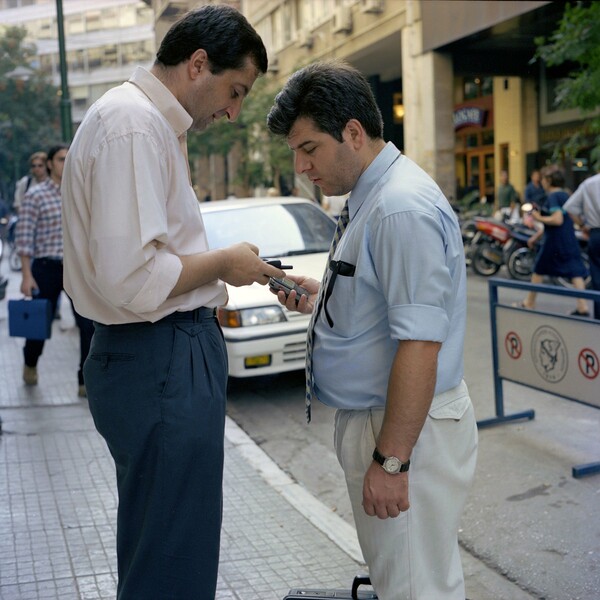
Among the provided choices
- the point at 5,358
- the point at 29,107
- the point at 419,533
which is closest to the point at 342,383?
the point at 419,533

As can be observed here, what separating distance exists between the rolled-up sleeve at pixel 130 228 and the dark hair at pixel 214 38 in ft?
1.03

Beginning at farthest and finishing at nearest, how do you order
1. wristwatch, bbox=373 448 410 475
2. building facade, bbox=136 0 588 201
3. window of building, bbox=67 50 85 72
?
window of building, bbox=67 50 85 72 < building facade, bbox=136 0 588 201 < wristwatch, bbox=373 448 410 475

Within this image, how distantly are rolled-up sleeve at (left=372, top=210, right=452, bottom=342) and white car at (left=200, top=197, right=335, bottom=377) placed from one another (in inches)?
168

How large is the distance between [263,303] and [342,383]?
4.98 metres

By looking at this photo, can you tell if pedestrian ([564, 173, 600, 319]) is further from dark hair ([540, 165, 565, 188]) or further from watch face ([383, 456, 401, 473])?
watch face ([383, 456, 401, 473])

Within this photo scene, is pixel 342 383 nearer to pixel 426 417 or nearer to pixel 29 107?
pixel 426 417

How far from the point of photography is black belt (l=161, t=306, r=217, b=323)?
2442 millimetres

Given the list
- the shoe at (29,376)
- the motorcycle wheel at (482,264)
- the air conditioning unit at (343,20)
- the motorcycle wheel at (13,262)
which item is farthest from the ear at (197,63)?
the air conditioning unit at (343,20)

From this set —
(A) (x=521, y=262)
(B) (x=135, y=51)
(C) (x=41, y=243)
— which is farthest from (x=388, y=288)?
(B) (x=135, y=51)

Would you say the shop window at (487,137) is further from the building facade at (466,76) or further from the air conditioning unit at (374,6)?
the air conditioning unit at (374,6)

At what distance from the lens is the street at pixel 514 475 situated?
13.4ft

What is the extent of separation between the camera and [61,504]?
4.77 meters

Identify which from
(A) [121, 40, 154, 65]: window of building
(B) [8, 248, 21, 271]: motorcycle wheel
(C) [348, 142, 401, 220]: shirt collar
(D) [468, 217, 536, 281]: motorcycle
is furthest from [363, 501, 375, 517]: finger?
(A) [121, 40, 154, 65]: window of building

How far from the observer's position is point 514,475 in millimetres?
5281
